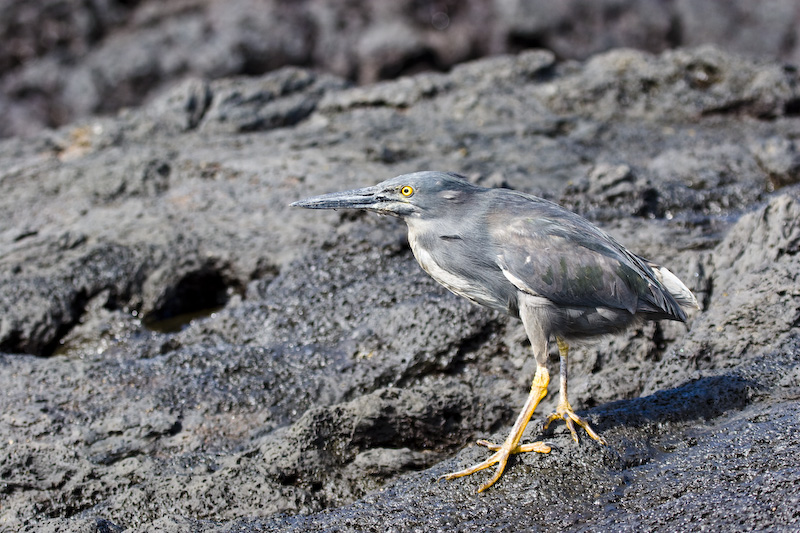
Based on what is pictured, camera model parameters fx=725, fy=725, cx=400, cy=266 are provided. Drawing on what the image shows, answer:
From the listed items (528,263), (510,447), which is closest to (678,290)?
(528,263)

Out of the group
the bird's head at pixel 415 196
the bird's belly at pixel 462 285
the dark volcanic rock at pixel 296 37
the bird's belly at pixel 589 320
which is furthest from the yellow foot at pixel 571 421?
the dark volcanic rock at pixel 296 37

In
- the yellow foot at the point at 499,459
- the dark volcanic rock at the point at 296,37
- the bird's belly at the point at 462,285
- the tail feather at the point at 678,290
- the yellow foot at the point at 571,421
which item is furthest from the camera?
the dark volcanic rock at the point at 296,37

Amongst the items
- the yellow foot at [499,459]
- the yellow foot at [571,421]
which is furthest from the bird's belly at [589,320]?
the yellow foot at [499,459]

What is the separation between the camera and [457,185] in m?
3.53

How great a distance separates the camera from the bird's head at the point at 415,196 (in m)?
3.51

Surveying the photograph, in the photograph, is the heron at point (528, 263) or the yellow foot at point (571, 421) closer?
the yellow foot at point (571, 421)

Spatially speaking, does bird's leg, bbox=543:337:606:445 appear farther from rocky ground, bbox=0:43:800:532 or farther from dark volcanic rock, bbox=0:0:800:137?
dark volcanic rock, bbox=0:0:800:137

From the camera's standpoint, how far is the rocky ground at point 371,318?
311 centimetres

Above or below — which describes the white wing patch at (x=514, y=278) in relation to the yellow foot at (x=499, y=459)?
above

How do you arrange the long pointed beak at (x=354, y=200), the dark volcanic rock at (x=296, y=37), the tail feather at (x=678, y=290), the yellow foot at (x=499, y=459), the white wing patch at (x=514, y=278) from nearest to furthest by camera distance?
the yellow foot at (x=499, y=459) < the white wing patch at (x=514, y=278) < the long pointed beak at (x=354, y=200) < the tail feather at (x=678, y=290) < the dark volcanic rock at (x=296, y=37)

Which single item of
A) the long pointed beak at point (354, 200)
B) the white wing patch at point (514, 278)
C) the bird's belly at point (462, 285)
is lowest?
the bird's belly at point (462, 285)

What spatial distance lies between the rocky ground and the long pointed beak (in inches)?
38.4

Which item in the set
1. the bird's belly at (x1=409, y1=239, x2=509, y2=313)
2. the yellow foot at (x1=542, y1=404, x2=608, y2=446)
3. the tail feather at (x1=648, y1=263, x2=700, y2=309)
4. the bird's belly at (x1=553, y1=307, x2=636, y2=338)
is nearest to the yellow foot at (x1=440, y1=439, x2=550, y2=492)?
the yellow foot at (x1=542, y1=404, x2=608, y2=446)

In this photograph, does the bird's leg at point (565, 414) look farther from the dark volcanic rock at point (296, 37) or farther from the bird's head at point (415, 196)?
the dark volcanic rock at point (296, 37)
